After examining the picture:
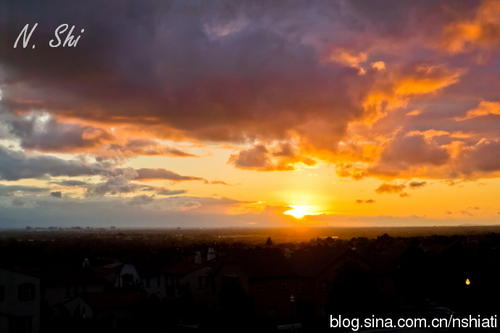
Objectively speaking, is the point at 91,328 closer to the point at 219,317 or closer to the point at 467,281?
the point at 219,317

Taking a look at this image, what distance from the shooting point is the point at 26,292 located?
4141 cm

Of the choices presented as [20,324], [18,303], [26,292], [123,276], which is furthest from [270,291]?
[18,303]

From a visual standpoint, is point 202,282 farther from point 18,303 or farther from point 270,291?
point 18,303

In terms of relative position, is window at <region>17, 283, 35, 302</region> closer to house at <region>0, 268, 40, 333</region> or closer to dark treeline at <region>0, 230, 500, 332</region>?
house at <region>0, 268, 40, 333</region>

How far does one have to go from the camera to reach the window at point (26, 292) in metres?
41.1

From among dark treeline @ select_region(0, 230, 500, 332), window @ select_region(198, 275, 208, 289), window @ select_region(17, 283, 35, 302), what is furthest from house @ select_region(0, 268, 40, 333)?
window @ select_region(198, 275, 208, 289)

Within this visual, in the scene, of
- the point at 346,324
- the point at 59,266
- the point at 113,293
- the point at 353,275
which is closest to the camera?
the point at 346,324

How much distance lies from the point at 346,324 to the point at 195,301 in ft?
74.2

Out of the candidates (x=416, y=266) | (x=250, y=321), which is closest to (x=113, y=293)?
(x=250, y=321)

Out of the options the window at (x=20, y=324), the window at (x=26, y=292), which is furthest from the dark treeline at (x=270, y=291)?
the window at (x=20, y=324)

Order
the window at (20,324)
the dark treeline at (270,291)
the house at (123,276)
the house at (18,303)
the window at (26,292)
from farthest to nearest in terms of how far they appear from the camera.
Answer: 1. the house at (123,276)
2. the dark treeline at (270,291)
3. the window at (26,292)
4. the window at (20,324)
5. the house at (18,303)

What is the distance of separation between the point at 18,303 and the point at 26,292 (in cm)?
97

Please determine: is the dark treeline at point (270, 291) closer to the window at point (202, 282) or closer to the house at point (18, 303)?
the window at point (202, 282)

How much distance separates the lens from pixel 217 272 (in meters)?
58.7
